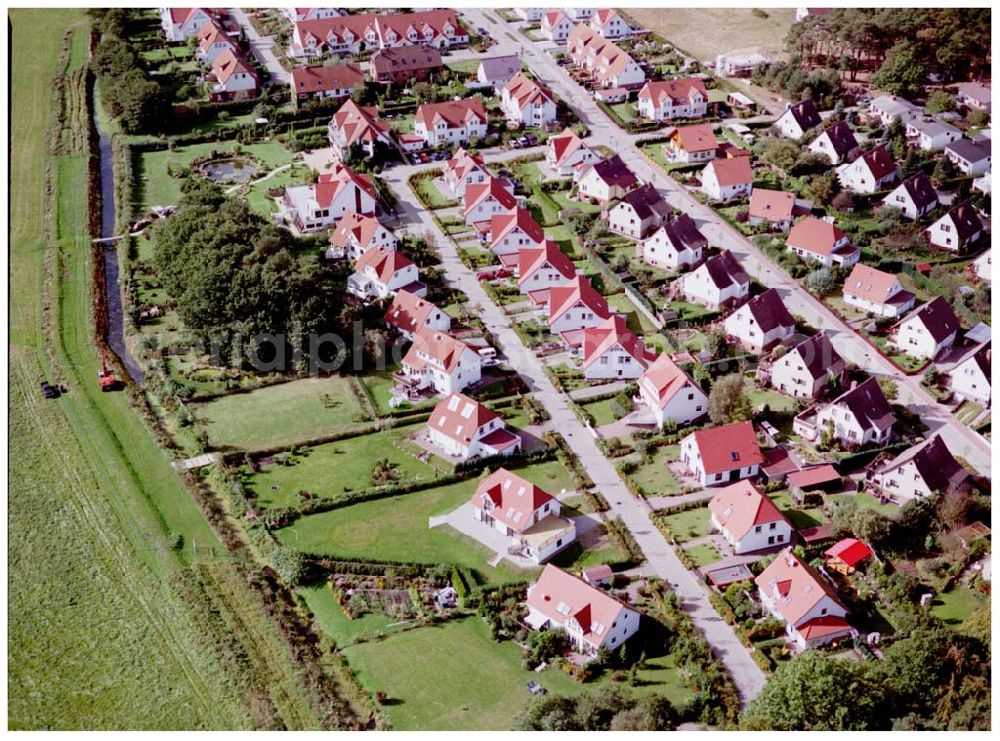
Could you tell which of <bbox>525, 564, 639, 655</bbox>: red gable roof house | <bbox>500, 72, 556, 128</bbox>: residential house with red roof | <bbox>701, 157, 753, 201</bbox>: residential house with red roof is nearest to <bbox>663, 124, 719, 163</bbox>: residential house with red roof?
<bbox>701, 157, 753, 201</bbox>: residential house with red roof

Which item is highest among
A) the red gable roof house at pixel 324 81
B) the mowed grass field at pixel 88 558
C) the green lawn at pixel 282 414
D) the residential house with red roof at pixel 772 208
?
the red gable roof house at pixel 324 81

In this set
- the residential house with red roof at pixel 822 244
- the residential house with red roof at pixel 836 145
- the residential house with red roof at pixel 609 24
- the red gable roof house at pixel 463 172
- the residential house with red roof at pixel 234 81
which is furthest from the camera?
the residential house with red roof at pixel 609 24

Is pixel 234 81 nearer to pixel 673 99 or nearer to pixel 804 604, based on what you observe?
pixel 673 99

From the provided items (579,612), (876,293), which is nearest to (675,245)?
(876,293)

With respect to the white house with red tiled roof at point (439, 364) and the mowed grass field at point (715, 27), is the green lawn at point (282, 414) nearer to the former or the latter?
the white house with red tiled roof at point (439, 364)

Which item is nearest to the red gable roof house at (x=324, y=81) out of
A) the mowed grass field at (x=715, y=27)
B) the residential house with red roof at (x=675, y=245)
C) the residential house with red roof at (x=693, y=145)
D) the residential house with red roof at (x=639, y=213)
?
the residential house with red roof at (x=693, y=145)

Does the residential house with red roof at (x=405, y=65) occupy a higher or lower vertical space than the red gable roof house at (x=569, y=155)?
higher

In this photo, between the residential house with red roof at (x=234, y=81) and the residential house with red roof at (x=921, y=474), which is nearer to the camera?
the residential house with red roof at (x=921, y=474)
